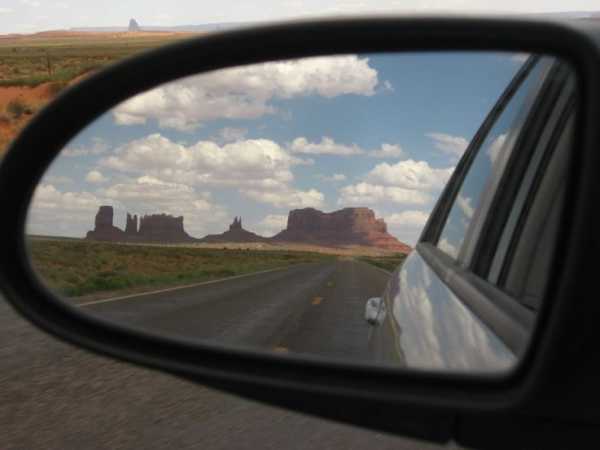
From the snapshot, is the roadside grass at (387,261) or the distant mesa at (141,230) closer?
the roadside grass at (387,261)

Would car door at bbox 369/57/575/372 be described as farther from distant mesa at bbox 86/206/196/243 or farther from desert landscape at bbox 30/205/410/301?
distant mesa at bbox 86/206/196/243

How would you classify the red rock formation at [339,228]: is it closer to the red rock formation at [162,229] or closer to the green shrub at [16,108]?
the red rock formation at [162,229]

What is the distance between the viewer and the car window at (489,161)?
2531 mm

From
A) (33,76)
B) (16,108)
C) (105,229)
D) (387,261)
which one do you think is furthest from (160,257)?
(33,76)

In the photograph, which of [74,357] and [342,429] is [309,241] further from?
[74,357]

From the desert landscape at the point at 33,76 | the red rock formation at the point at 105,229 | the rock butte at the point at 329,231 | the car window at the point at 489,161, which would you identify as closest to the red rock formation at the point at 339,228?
the rock butte at the point at 329,231

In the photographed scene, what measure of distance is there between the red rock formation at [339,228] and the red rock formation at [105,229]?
1.03 meters

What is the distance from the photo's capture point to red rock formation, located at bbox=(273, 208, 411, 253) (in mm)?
2139

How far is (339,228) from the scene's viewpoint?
2189mm

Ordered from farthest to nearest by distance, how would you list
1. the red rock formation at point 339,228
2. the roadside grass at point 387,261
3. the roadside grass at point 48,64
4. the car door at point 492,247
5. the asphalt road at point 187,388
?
the roadside grass at point 48,64 < the asphalt road at point 187,388 < the roadside grass at point 387,261 < the red rock formation at point 339,228 < the car door at point 492,247

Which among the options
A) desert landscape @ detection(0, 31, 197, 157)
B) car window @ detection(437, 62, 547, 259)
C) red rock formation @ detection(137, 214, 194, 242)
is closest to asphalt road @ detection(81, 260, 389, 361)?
red rock formation @ detection(137, 214, 194, 242)

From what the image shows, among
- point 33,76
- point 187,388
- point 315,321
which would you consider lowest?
point 187,388

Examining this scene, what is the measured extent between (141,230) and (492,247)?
1087 mm

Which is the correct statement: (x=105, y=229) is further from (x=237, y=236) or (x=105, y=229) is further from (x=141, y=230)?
(x=237, y=236)
